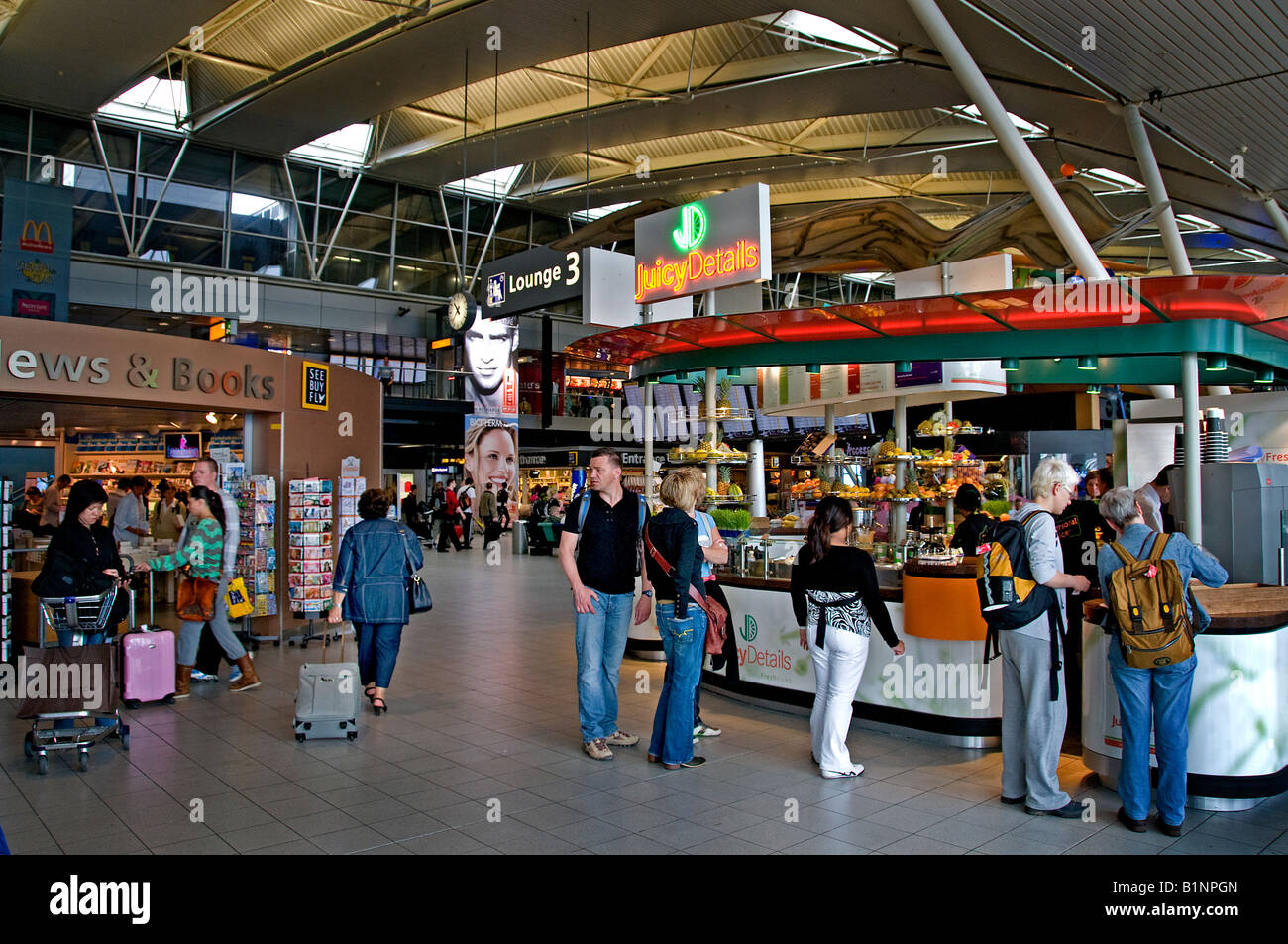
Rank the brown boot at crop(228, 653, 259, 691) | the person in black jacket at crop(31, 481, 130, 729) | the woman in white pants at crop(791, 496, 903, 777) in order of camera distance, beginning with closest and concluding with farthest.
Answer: the woman in white pants at crop(791, 496, 903, 777) → the person in black jacket at crop(31, 481, 130, 729) → the brown boot at crop(228, 653, 259, 691)

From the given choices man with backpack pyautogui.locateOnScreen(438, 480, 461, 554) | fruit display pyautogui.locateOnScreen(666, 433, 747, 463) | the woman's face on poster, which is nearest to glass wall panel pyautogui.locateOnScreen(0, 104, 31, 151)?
man with backpack pyautogui.locateOnScreen(438, 480, 461, 554)

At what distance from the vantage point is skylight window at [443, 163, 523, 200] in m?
23.2

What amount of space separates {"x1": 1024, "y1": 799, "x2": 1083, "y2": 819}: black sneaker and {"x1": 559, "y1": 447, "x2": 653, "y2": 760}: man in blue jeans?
6.97 feet

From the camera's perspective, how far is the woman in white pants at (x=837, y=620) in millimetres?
4605

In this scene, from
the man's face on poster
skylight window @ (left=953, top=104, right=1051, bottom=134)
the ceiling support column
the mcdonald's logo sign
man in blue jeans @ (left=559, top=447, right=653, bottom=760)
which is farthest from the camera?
the man's face on poster

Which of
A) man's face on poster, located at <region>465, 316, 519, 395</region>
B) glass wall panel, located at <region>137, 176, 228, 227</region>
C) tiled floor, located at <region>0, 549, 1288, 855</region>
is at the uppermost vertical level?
glass wall panel, located at <region>137, 176, 228, 227</region>

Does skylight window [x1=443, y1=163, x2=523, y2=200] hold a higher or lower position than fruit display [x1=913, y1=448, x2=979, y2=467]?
higher

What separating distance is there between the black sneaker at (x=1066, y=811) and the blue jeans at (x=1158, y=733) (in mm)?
211

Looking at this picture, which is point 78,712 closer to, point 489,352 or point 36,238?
point 36,238

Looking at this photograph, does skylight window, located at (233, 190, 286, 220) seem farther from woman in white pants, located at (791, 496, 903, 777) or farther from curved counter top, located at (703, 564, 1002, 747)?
woman in white pants, located at (791, 496, 903, 777)

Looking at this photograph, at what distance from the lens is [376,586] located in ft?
19.0

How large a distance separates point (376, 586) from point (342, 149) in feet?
59.4
